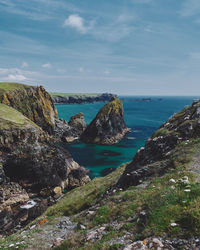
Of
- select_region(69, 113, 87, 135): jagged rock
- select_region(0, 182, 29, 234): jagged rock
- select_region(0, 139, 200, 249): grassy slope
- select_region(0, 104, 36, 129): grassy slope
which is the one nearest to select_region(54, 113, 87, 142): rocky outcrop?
select_region(69, 113, 87, 135): jagged rock

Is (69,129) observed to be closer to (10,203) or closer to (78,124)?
(78,124)

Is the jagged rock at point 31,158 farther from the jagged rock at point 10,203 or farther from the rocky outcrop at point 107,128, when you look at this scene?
the rocky outcrop at point 107,128

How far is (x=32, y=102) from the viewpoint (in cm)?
10062

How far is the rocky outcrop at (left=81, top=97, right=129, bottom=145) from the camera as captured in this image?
96238mm

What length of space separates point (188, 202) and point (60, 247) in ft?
26.0

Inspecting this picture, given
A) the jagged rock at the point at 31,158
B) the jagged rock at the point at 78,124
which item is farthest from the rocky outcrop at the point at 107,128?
the jagged rock at the point at 31,158

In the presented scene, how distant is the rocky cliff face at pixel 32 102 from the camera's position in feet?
302

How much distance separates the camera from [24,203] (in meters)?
38.7

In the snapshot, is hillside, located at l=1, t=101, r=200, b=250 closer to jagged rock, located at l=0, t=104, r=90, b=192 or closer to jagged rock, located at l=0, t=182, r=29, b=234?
jagged rock, located at l=0, t=182, r=29, b=234

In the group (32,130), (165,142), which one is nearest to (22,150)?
(32,130)

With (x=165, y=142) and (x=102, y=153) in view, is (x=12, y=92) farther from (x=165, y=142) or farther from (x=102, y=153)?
(x=165, y=142)

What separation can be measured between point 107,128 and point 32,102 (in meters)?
42.5

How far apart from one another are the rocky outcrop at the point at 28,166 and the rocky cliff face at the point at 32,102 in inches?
1556

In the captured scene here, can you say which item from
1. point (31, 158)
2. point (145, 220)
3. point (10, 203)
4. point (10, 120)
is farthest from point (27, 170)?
point (145, 220)
